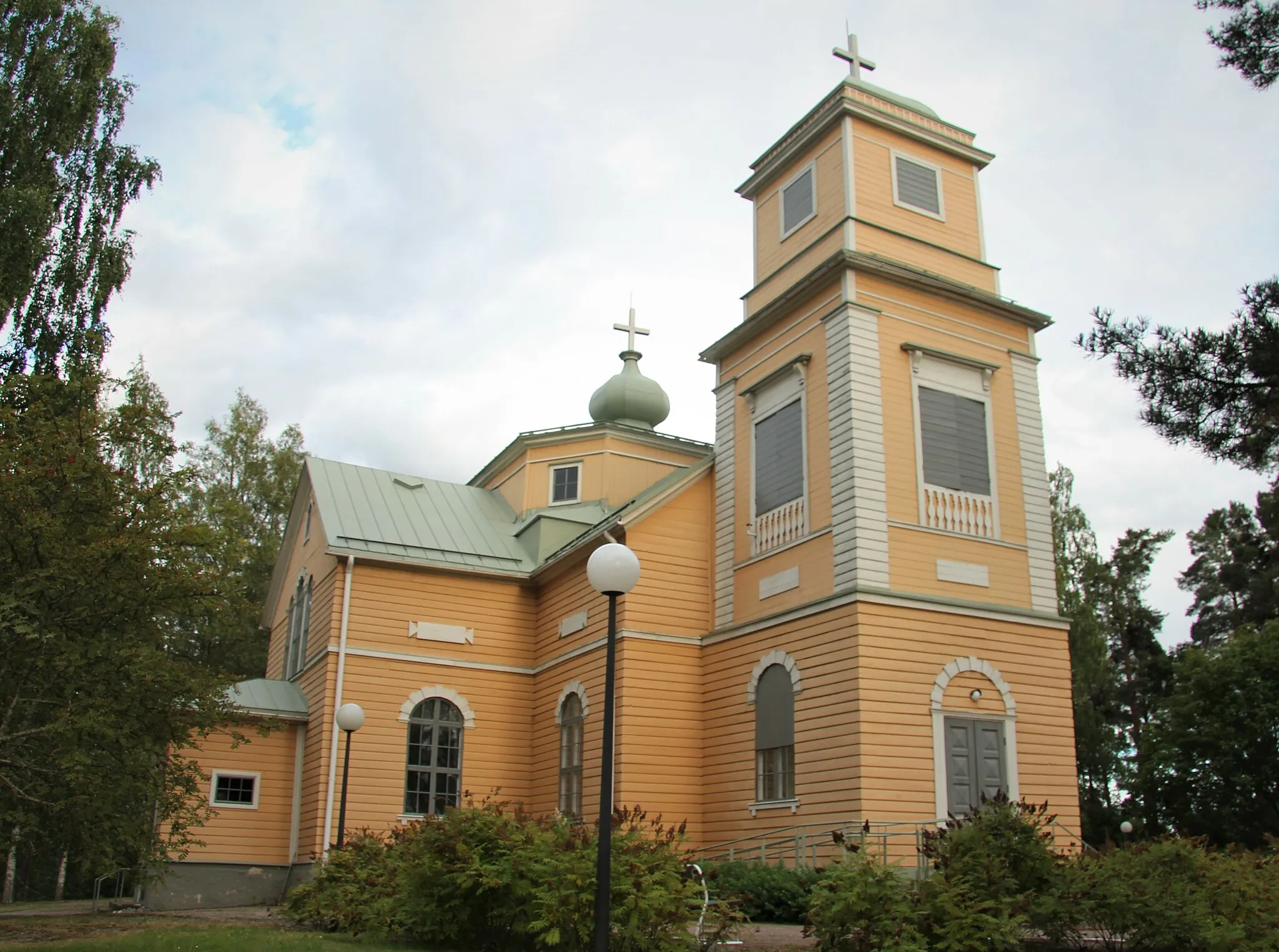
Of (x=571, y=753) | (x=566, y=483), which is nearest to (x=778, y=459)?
(x=571, y=753)

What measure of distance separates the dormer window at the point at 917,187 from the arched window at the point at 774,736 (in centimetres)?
853

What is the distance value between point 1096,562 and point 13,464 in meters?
35.0

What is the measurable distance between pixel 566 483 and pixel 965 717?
13.5 m

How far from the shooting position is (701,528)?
20969 mm

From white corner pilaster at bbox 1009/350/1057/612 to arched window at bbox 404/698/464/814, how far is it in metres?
11.2

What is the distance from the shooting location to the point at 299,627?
25.5m

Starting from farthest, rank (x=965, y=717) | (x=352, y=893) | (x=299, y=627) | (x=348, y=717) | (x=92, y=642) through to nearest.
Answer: (x=299, y=627), (x=965, y=717), (x=348, y=717), (x=352, y=893), (x=92, y=642)

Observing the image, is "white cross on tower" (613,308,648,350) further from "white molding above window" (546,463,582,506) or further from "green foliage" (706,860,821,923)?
"green foliage" (706,860,821,923)

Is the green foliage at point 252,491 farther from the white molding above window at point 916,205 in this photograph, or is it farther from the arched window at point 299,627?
the white molding above window at point 916,205

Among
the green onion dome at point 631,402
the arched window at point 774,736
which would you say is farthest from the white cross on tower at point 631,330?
the arched window at point 774,736

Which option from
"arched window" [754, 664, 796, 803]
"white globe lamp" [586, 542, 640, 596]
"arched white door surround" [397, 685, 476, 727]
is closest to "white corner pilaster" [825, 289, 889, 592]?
"arched window" [754, 664, 796, 803]

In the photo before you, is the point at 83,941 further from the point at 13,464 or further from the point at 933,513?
the point at 933,513

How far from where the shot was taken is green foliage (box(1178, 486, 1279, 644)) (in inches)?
1678

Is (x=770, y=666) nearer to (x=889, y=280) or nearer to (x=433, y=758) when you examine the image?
(x=889, y=280)
